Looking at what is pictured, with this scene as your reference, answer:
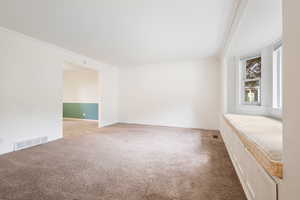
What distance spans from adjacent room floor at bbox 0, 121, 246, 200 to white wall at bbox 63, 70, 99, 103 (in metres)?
3.84

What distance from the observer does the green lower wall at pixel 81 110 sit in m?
6.43

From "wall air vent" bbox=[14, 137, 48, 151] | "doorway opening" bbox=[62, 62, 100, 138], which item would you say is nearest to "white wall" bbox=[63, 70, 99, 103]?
"doorway opening" bbox=[62, 62, 100, 138]

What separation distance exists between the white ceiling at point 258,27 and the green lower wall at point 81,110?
5.84 meters

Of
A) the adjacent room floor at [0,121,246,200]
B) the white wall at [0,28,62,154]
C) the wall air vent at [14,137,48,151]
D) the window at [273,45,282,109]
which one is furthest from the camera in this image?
the wall air vent at [14,137,48,151]

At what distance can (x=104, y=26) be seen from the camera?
2447mm

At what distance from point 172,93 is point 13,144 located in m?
4.30

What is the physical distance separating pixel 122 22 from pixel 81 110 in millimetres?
5491

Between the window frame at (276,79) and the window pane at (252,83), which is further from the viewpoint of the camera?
the window pane at (252,83)

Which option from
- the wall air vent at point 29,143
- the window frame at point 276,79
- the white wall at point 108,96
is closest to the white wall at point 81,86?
the white wall at point 108,96

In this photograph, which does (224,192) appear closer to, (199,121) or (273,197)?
(273,197)

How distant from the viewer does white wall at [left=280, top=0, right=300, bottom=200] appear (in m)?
0.59

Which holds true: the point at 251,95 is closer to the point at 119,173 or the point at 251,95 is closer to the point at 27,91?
the point at 119,173

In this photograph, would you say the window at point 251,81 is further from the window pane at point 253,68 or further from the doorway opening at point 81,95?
the doorway opening at point 81,95

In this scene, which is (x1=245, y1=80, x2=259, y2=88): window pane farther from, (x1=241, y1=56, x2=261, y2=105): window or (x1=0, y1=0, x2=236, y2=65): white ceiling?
(x1=0, y1=0, x2=236, y2=65): white ceiling
